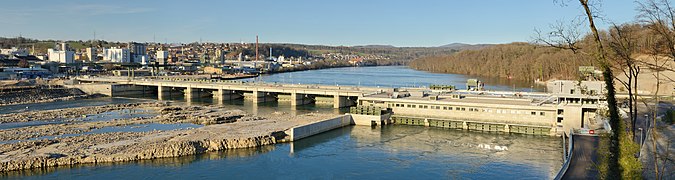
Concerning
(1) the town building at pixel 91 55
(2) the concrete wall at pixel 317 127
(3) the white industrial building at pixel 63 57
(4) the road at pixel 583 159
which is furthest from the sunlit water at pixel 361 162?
(1) the town building at pixel 91 55

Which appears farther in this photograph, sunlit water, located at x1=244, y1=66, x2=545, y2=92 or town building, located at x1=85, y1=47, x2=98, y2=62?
town building, located at x1=85, y1=47, x2=98, y2=62

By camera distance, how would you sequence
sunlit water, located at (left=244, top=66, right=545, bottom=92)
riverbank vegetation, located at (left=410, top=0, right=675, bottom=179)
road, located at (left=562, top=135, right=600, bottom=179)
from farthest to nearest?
sunlit water, located at (left=244, top=66, right=545, bottom=92) → road, located at (left=562, top=135, right=600, bottom=179) → riverbank vegetation, located at (left=410, top=0, right=675, bottom=179)

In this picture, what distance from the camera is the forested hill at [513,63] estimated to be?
89.7m

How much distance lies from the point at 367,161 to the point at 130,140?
12871 mm

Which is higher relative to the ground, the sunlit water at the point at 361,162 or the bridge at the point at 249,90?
the bridge at the point at 249,90

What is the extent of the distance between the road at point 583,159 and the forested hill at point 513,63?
154ft

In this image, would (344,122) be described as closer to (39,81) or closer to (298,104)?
(298,104)

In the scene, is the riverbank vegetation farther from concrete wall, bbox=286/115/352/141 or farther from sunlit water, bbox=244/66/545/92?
sunlit water, bbox=244/66/545/92

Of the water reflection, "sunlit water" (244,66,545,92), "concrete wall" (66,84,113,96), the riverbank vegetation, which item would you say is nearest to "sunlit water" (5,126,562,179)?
the riverbank vegetation

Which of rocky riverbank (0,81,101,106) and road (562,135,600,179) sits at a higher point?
rocky riverbank (0,81,101,106)

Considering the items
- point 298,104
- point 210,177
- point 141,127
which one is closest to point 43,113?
point 141,127

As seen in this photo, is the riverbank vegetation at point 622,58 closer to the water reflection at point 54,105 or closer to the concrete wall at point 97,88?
the water reflection at point 54,105

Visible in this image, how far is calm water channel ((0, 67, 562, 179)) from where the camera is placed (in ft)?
71.9

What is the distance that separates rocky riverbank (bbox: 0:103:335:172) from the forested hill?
49.0 m
